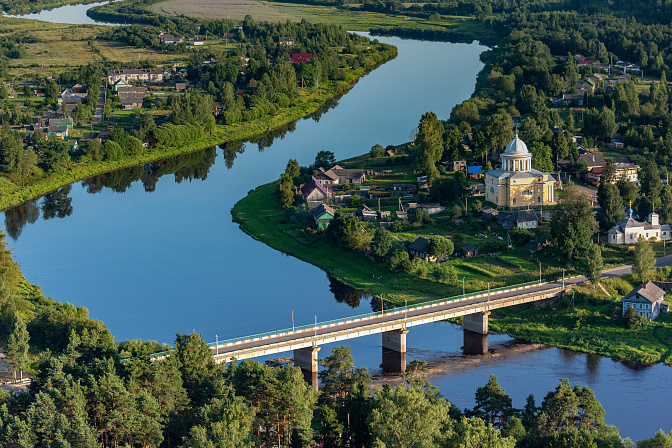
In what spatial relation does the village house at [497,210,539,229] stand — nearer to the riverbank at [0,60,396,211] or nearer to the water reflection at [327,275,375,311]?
the water reflection at [327,275,375,311]

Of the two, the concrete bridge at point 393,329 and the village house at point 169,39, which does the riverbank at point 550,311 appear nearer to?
the concrete bridge at point 393,329

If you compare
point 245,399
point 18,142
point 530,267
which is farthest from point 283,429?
point 18,142

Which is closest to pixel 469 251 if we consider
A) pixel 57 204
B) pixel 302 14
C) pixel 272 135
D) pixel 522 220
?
pixel 522 220

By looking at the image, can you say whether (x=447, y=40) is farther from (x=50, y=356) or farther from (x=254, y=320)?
(x=50, y=356)

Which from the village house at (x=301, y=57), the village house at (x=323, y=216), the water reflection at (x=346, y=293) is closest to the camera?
the water reflection at (x=346, y=293)

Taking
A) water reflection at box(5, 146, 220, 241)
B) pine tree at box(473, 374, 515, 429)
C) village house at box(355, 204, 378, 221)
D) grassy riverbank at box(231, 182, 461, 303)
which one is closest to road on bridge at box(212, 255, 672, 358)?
grassy riverbank at box(231, 182, 461, 303)

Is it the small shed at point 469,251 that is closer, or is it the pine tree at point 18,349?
the pine tree at point 18,349

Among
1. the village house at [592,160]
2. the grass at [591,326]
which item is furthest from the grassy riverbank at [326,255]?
the village house at [592,160]
